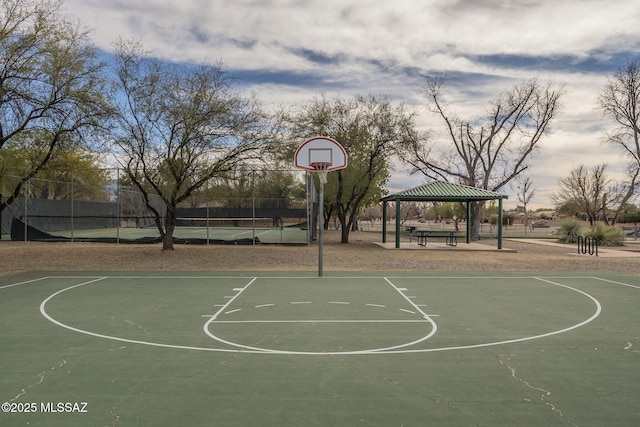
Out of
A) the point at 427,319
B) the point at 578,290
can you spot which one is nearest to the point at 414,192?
the point at 578,290

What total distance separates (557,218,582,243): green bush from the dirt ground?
27.1ft

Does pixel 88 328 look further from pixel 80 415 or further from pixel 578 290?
pixel 578 290

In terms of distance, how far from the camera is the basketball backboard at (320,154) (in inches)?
573

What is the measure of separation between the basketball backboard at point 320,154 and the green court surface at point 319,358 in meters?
5.24

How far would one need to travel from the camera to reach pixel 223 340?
254 inches

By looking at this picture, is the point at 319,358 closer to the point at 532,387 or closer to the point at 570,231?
the point at 532,387

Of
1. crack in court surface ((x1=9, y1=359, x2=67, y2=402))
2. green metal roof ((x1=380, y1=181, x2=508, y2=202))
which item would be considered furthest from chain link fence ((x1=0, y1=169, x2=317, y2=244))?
crack in court surface ((x1=9, y1=359, x2=67, y2=402))

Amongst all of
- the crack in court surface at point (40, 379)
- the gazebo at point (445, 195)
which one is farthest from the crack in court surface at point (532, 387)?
the gazebo at point (445, 195)

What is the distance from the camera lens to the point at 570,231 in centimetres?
2952

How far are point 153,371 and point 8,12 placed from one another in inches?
581

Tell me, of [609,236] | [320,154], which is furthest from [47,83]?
[609,236]

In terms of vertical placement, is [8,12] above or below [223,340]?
above

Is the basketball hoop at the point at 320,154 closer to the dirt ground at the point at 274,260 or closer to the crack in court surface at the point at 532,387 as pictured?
the dirt ground at the point at 274,260

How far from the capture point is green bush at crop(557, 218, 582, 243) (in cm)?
2902
